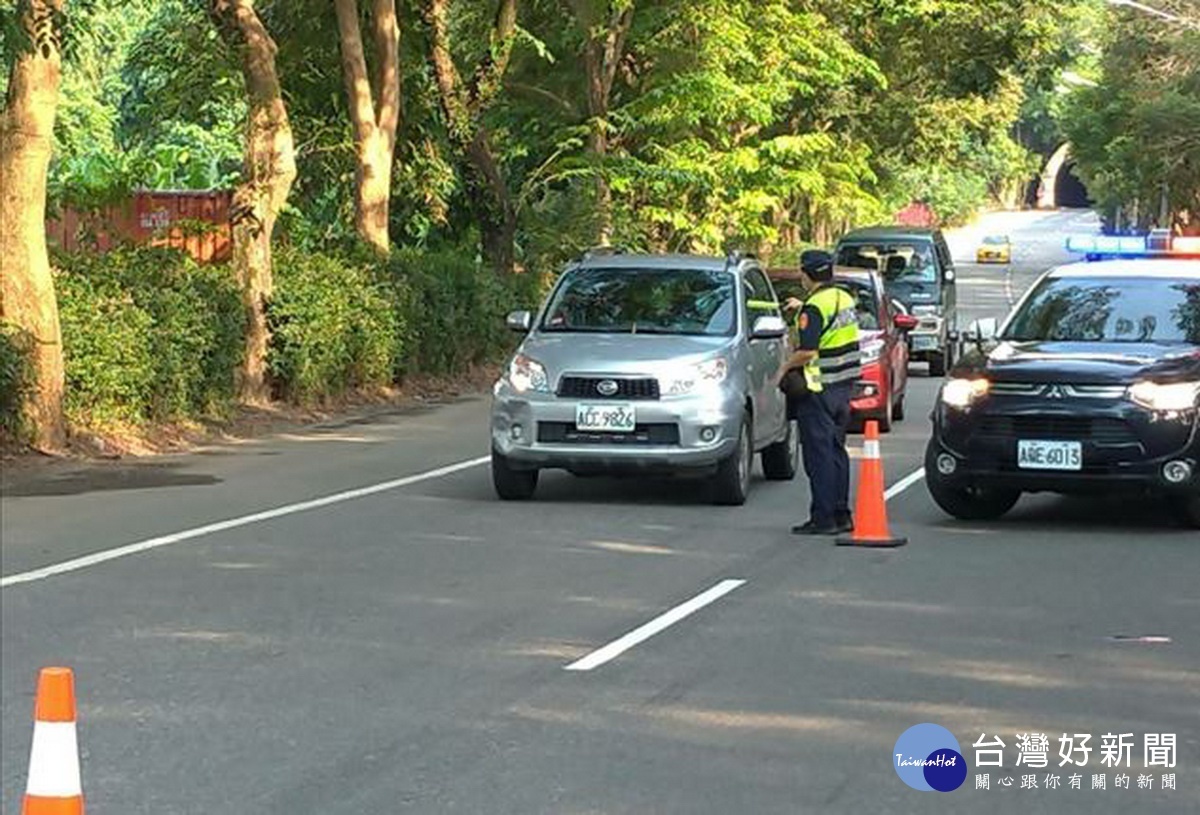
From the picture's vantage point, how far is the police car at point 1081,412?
1332 centimetres

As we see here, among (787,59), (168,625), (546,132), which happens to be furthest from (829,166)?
(168,625)

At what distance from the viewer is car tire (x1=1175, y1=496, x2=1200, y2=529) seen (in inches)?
537

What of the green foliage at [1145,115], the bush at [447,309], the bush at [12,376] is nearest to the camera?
the bush at [12,376]

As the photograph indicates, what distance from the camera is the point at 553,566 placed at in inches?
481

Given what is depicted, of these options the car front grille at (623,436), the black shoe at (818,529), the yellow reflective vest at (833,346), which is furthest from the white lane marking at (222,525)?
the yellow reflective vest at (833,346)

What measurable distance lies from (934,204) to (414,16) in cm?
10904

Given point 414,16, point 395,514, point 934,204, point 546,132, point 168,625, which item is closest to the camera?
point 168,625

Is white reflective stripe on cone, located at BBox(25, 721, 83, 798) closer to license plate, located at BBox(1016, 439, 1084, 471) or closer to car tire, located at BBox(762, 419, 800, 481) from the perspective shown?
license plate, located at BBox(1016, 439, 1084, 471)

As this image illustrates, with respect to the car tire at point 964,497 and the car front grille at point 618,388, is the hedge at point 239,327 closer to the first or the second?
the car front grille at point 618,388

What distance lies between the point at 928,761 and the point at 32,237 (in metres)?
12.2

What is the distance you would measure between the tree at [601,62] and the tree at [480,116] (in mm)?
1189

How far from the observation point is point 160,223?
3195cm

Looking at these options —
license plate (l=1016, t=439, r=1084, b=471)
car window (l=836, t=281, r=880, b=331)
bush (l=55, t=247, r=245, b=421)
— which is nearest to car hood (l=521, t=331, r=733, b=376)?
license plate (l=1016, t=439, r=1084, b=471)

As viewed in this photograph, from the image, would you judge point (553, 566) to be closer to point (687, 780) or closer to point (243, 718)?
point (243, 718)
